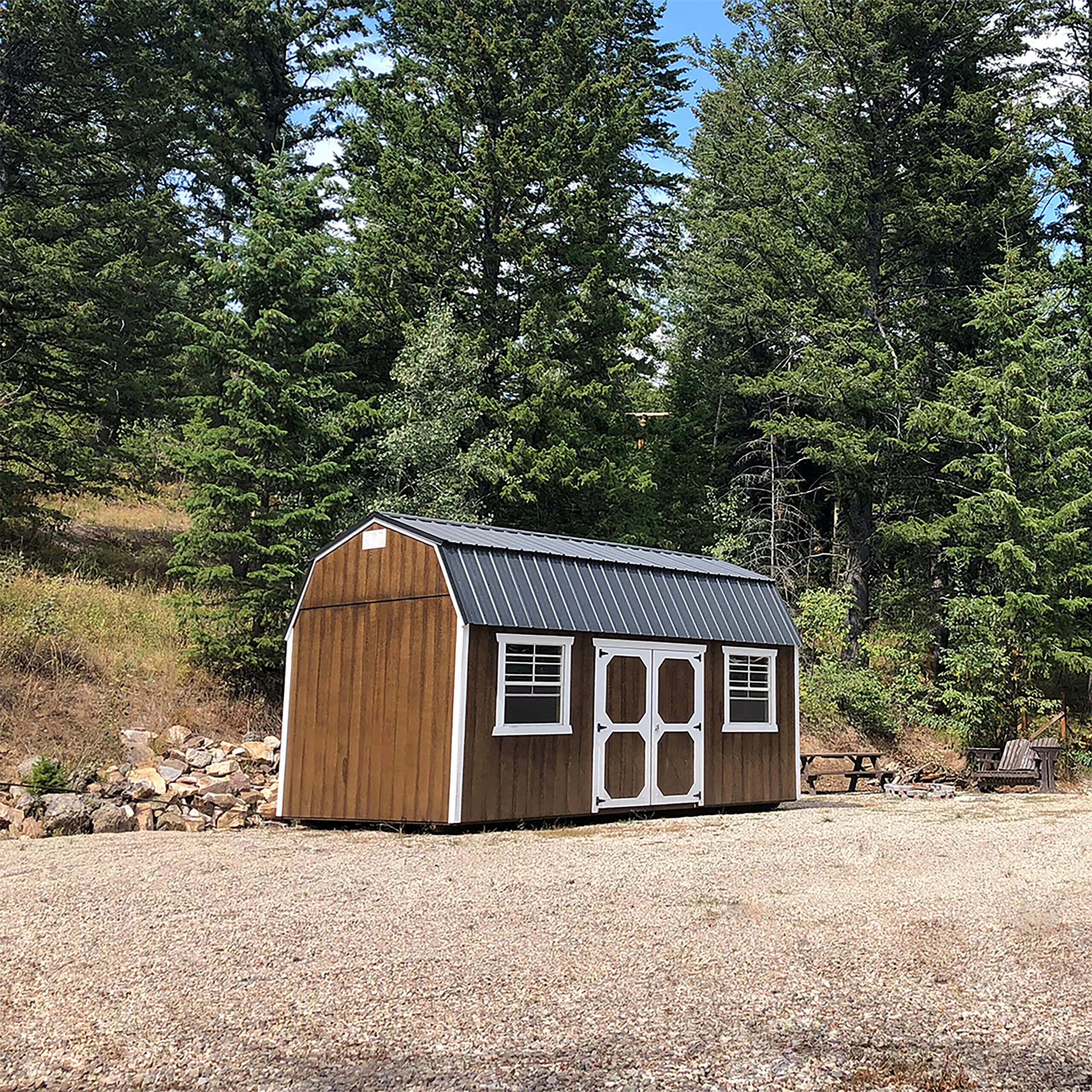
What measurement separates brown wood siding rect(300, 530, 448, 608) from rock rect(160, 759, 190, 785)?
275 cm

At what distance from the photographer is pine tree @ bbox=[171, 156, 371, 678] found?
16.9 meters

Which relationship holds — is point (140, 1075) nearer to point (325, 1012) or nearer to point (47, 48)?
point (325, 1012)

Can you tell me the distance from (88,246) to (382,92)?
323 inches

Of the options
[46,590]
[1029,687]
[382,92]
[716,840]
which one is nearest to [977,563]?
[1029,687]

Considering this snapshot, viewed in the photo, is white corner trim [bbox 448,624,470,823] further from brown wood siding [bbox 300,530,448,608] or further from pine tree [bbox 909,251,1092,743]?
pine tree [bbox 909,251,1092,743]

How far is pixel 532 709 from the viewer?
11914mm

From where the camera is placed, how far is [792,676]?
14.8 metres

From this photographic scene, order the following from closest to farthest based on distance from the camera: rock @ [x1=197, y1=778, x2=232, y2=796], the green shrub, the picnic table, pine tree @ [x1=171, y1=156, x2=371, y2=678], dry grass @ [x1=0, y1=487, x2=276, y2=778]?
the green shrub
rock @ [x1=197, y1=778, x2=232, y2=796]
dry grass @ [x1=0, y1=487, x2=276, y2=778]
the picnic table
pine tree @ [x1=171, y1=156, x2=371, y2=678]

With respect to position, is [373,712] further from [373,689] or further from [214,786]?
[214,786]

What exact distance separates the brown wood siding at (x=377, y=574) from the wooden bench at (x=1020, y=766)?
10583mm

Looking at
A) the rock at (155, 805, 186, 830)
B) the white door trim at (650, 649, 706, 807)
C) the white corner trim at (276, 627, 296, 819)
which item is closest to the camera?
the rock at (155, 805, 186, 830)

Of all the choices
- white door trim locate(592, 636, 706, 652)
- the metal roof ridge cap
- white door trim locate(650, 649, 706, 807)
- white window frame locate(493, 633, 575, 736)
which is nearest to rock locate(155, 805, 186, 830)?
white window frame locate(493, 633, 575, 736)

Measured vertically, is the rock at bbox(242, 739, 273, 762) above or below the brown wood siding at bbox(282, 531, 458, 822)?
below

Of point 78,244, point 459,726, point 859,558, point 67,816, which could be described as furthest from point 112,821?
point 859,558
